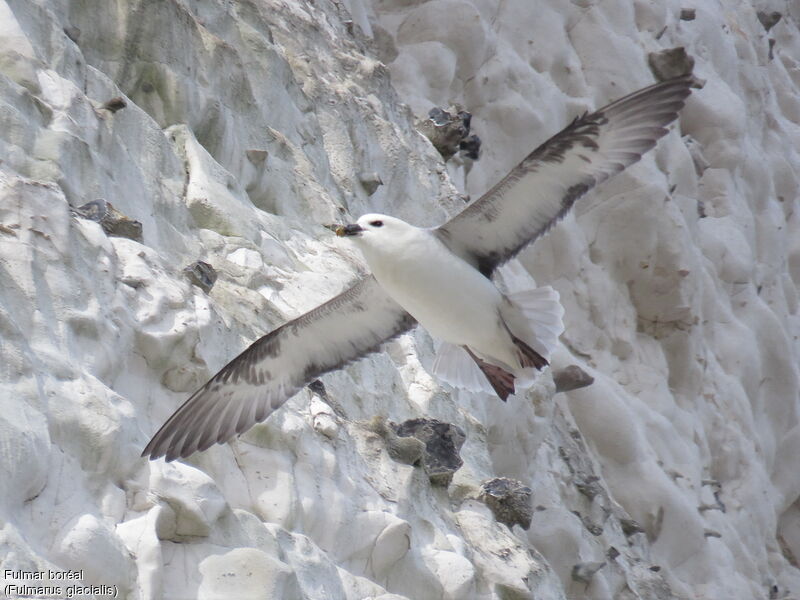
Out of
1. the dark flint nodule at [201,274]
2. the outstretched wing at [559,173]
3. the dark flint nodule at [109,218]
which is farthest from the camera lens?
the dark flint nodule at [201,274]

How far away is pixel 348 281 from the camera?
5559mm

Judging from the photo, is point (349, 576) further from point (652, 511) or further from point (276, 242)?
point (652, 511)

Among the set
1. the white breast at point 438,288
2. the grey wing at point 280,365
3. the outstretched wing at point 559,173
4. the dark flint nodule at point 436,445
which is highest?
the outstretched wing at point 559,173

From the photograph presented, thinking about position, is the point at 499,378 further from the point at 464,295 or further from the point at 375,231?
the point at 375,231

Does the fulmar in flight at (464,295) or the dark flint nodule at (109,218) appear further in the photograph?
the fulmar in flight at (464,295)

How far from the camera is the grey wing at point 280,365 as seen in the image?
394 cm

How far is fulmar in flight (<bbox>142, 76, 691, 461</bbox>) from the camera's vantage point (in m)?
Result: 4.34

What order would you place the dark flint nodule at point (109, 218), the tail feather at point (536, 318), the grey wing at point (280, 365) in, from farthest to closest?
1. the tail feather at point (536, 318)
2. the dark flint nodule at point (109, 218)
3. the grey wing at point (280, 365)

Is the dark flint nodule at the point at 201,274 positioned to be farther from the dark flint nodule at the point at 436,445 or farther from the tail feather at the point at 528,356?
the tail feather at the point at 528,356

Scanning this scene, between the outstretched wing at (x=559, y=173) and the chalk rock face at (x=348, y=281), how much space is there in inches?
33.6

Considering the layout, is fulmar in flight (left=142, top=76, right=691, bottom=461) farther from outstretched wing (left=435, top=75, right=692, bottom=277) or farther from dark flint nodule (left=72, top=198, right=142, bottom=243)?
dark flint nodule (left=72, top=198, right=142, bottom=243)

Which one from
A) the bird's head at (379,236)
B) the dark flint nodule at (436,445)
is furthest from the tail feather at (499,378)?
the bird's head at (379,236)

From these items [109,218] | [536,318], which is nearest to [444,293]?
[536,318]

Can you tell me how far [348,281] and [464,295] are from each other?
1.07m
